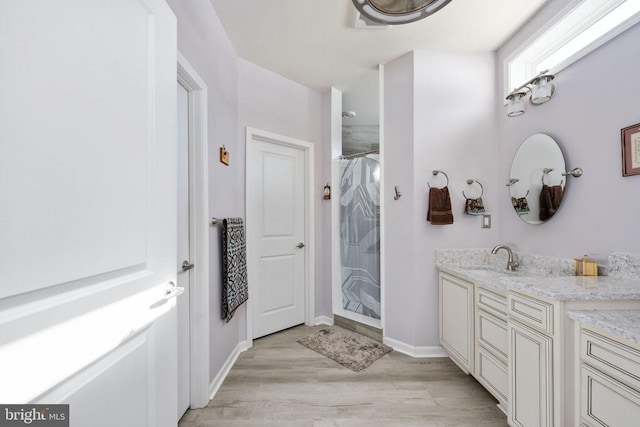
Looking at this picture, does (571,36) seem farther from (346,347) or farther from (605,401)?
(346,347)

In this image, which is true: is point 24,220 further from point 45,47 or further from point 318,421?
point 318,421

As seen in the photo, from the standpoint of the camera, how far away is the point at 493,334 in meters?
1.69

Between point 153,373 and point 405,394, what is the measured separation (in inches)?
63.3

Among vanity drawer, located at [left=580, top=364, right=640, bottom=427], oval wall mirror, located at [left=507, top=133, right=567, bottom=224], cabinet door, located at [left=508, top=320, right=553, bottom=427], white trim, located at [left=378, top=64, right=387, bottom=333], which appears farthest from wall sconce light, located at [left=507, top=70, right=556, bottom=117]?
vanity drawer, located at [left=580, top=364, right=640, bottom=427]

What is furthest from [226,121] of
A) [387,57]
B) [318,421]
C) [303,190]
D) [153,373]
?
[318,421]

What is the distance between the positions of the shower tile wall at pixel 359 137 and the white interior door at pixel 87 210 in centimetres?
348

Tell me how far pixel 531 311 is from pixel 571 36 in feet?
6.03

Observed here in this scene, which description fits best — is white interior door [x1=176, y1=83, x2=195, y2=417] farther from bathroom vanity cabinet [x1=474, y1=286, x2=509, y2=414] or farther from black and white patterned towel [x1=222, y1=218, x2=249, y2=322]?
bathroom vanity cabinet [x1=474, y1=286, x2=509, y2=414]

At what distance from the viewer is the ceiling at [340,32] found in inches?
74.9

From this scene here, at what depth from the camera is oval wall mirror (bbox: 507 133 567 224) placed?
1801 millimetres

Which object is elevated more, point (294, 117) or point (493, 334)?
point (294, 117)

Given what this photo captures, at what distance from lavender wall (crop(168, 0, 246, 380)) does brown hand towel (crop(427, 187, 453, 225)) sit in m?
1.67

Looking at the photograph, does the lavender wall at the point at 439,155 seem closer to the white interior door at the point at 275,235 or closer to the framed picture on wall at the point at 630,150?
the framed picture on wall at the point at 630,150

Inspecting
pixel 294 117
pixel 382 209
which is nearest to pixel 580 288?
pixel 382 209
